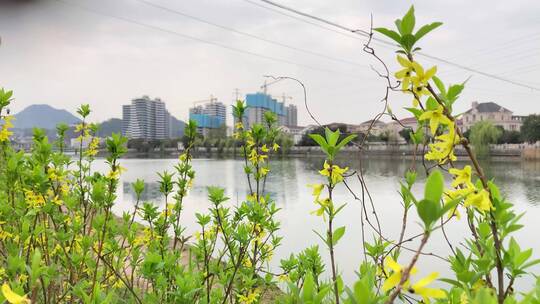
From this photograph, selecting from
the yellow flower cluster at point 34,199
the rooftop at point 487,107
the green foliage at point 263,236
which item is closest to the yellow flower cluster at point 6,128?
the green foliage at point 263,236

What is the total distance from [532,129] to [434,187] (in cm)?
4151

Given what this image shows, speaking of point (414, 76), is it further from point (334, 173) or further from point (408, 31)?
point (334, 173)

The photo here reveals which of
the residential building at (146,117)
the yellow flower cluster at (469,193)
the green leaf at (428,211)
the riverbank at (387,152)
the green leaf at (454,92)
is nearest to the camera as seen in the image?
the green leaf at (428,211)

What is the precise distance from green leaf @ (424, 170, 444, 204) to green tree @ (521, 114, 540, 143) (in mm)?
41332

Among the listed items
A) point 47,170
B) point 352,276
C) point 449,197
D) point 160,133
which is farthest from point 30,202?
point 160,133

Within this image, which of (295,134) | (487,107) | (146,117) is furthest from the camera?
(487,107)

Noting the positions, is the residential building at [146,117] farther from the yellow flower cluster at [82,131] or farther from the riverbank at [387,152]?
the yellow flower cluster at [82,131]

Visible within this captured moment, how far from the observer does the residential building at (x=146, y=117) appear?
43000 mm

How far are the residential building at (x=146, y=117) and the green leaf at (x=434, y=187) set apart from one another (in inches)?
1608

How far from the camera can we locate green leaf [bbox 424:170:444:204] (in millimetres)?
430

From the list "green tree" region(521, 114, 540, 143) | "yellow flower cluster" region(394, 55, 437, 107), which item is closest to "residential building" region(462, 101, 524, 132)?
"green tree" region(521, 114, 540, 143)

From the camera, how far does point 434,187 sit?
43 cm

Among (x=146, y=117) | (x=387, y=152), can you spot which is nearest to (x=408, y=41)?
(x=387, y=152)

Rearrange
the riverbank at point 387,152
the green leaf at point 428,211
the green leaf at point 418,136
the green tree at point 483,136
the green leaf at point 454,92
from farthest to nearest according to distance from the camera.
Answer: the riverbank at point 387,152 → the green tree at point 483,136 → the green leaf at point 418,136 → the green leaf at point 454,92 → the green leaf at point 428,211
